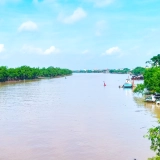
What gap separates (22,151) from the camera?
994 cm

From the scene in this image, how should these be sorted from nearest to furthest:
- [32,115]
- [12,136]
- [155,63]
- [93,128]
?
1. [12,136]
2. [93,128]
3. [32,115]
4. [155,63]

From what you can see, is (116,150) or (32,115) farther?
(32,115)

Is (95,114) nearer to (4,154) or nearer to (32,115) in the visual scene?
(32,115)

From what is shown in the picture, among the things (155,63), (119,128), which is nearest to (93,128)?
(119,128)

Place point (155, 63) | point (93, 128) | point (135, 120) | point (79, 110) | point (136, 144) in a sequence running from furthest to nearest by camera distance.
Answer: point (155, 63), point (79, 110), point (135, 120), point (93, 128), point (136, 144)

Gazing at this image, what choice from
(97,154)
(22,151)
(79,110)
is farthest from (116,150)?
(79,110)

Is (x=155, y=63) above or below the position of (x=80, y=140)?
above

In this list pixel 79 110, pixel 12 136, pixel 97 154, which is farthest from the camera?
pixel 79 110

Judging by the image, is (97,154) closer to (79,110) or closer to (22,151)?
(22,151)

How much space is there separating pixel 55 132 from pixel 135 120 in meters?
4.58

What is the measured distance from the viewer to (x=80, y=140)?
11078mm

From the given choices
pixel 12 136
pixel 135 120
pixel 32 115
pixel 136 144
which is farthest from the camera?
pixel 32 115

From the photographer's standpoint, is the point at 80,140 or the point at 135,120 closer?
the point at 80,140

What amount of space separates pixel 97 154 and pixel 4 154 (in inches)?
118
